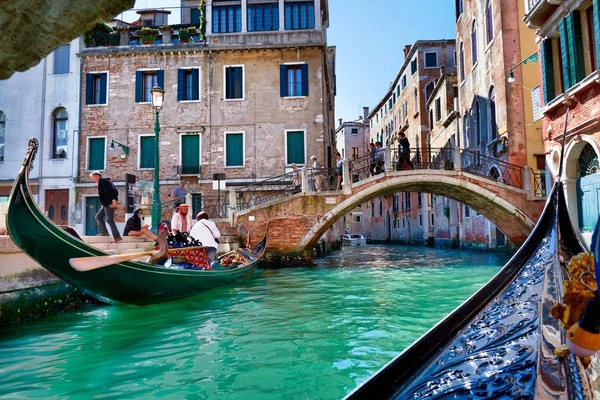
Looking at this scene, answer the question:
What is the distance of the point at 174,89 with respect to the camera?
41.6 feet

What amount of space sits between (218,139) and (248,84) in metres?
1.69

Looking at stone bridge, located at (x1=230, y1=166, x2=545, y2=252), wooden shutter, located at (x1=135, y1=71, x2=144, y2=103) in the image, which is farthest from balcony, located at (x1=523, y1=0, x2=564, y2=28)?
wooden shutter, located at (x1=135, y1=71, x2=144, y2=103)

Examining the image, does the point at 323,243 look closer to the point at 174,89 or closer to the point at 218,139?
the point at 218,139

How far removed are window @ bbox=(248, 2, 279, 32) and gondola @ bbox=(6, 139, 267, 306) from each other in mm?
8684

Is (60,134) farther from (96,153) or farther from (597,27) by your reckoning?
(597,27)

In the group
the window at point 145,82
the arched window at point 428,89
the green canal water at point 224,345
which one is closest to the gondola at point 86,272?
the green canal water at point 224,345

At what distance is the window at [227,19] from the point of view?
1245 cm

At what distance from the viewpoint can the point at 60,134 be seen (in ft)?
42.1

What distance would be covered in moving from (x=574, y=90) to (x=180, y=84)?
946 cm

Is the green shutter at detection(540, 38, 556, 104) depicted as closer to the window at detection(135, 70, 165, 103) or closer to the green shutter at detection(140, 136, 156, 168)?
the window at detection(135, 70, 165, 103)

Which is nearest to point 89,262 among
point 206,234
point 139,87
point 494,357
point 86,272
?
point 86,272

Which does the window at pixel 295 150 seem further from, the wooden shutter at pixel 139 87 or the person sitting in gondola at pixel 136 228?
the person sitting in gondola at pixel 136 228

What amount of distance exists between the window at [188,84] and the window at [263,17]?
76.1 inches

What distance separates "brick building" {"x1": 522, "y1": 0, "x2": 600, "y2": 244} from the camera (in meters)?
6.85
